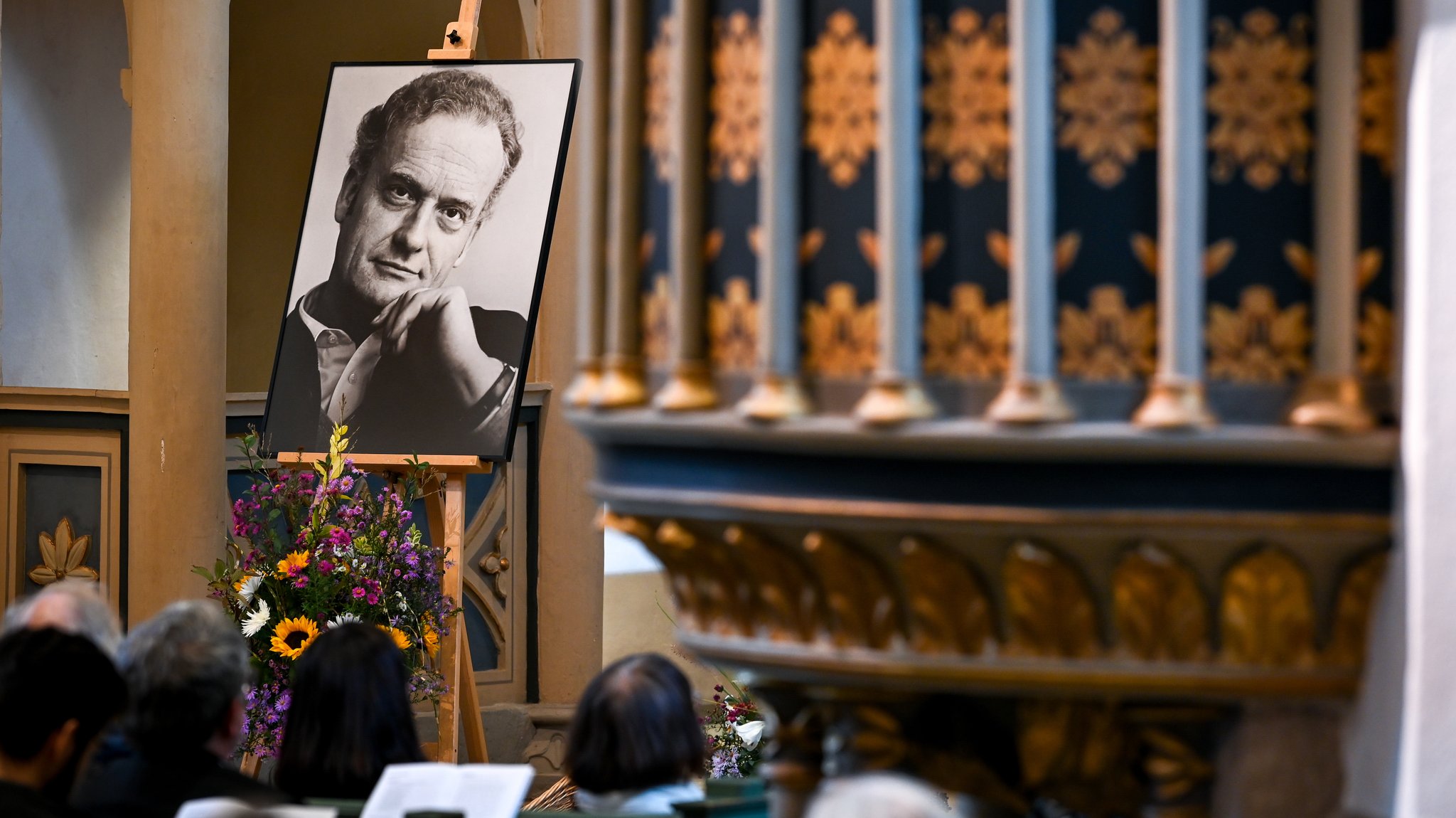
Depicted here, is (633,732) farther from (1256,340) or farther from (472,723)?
(472,723)

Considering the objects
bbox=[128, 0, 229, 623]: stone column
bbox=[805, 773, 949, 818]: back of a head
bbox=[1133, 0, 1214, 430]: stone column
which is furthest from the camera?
bbox=[128, 0, 229, 623]: stone column

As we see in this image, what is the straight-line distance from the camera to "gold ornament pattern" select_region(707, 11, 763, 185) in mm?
1526

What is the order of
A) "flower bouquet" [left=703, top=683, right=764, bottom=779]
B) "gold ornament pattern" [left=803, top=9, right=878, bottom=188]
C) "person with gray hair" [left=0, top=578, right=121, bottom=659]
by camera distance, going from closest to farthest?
"gold ornament pattern" [left=803, top=9, right=878, bottom=188], "person with gray hair" [left=0, top=578, right=121, bottom=659], "flower bouquet" [left=703, top=683, right=764, bottom=779]

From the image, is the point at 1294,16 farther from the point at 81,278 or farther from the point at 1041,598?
the point at 81,278

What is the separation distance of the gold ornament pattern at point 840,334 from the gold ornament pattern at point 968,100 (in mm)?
123

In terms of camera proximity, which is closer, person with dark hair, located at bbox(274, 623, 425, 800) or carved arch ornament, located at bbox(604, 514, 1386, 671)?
carved arch ornament, located at bbox(604, 514, 1386, 671)

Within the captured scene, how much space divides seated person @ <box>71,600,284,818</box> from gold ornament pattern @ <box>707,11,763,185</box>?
3.75ft

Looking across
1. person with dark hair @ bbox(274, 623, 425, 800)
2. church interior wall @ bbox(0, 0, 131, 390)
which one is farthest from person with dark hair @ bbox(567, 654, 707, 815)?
church interior wall @ bbox(0, 0, 131, 390)

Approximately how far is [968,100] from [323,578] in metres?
3.28

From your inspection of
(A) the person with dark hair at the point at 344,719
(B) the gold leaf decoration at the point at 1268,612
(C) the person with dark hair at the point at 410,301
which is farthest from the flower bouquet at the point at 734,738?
(B) the gold leaf decoration at the point at 1268,612

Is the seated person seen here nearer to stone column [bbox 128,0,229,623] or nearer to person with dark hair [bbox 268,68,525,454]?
person with dark hair [bbox 268,68,525,454]

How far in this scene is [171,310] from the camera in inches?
207

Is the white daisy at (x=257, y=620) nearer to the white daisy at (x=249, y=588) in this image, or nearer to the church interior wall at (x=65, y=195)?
the white daisy at (x=249, y=588)

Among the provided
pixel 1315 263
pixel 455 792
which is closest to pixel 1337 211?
pixel 1315 263
